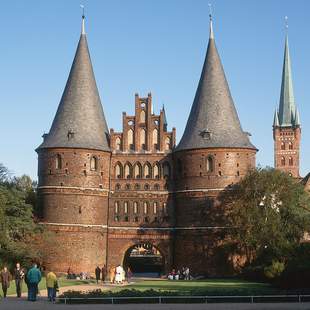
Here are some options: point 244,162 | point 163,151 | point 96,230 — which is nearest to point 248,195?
point 244,162

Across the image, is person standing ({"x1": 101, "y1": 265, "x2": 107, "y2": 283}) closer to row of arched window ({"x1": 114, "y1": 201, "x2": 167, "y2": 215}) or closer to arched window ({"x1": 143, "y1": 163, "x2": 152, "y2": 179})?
row of arched window ({"x1": 114, "y1": 201, "x2": 167, "y2": 215})

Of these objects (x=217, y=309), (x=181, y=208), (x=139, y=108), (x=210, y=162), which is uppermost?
(x=139, y=108)

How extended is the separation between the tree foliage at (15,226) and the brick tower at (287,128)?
307 ft

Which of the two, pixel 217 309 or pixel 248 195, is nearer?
pixel 217 309

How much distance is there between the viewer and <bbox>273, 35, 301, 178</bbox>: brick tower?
485ft

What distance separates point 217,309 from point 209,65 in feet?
132

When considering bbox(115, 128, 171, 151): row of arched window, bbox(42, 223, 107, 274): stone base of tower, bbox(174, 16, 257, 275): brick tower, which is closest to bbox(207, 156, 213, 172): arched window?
bbox(174, 16, 257, 275): brick tower

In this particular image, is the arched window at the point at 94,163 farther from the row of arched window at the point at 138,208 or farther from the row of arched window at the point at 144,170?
the row of arched window at the point at 138,208

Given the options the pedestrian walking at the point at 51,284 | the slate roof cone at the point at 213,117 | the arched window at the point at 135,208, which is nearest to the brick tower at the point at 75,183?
the arched window at the point at 135,208

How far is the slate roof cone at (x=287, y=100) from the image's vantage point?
146625 mm

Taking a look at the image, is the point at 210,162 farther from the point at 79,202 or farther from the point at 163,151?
the point at 79,202

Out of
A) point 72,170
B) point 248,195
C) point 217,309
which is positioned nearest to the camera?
point 217,309

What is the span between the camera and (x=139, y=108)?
214 ft

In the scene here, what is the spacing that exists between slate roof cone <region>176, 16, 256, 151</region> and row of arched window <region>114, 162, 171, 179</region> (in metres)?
2.73
